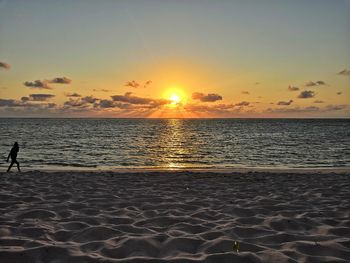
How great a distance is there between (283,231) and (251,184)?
21.3ft

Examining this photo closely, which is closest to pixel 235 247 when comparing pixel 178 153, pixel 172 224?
pixel 172 224

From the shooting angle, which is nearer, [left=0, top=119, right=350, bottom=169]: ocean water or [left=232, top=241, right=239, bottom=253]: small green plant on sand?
[left=232, top=241, right=239, bottom=253]: small green plant on sand

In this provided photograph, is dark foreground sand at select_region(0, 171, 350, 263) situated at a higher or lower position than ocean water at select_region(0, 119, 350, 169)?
higher

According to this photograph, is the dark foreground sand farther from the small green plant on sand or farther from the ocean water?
the ocean water

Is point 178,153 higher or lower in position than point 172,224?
lower

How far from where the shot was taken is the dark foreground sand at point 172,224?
4824 mm

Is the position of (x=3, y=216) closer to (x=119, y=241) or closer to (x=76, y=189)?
(x=119, y=241)

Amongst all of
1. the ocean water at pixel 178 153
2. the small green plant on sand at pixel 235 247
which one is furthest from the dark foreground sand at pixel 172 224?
the ocean water at pixel 178 153

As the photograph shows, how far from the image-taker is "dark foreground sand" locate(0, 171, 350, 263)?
4824mm

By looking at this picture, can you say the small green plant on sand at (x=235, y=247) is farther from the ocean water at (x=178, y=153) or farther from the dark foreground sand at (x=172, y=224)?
the ocean water at (x=178, y=153)

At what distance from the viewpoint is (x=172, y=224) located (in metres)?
6.53

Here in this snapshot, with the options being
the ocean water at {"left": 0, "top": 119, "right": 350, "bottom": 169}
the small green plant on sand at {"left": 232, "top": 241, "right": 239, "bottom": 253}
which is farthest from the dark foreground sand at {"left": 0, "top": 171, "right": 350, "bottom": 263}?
the ocean water at {"left": 0, "top": 119, "right": 350, "bottom": 169}

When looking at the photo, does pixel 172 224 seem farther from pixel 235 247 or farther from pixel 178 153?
pixel 178 153

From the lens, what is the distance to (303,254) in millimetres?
4820
